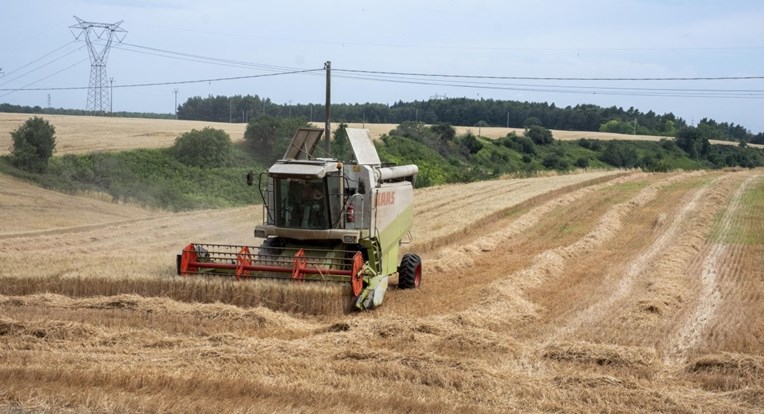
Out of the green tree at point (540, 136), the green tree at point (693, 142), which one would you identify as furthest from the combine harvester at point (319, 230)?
the green tree at point (693, 142)

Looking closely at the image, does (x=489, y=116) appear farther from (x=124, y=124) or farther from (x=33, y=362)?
(x=33, y=362)

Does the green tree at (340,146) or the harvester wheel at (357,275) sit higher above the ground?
the green tree at (340,146)

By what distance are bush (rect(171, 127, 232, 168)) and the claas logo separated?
2443 cm

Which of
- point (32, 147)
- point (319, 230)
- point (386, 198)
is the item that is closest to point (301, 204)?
point (319, 230)

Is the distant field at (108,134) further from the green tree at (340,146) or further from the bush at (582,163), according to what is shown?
the bush at (582,163)

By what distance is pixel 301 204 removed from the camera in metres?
14.7

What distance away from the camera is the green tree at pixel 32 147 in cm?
3362

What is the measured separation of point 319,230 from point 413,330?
147 inches

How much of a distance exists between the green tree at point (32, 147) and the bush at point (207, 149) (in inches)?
262

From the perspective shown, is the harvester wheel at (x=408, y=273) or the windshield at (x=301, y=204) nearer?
the windshield at (x=301, y=204)

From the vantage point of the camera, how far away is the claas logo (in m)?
15.1

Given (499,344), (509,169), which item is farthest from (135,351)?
(509,169)

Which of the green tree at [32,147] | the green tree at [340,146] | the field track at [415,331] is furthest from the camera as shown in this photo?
the green tree at [340,146]

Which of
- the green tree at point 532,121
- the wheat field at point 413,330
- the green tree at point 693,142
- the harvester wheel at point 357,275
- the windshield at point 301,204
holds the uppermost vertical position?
the green tree at point 532,121
